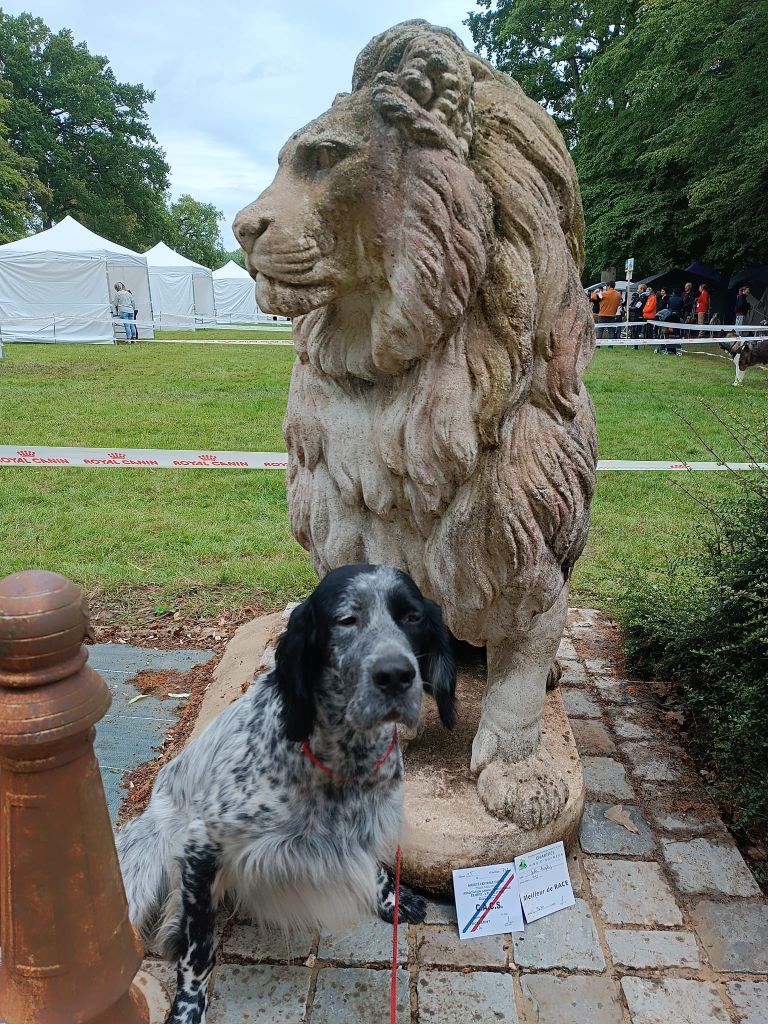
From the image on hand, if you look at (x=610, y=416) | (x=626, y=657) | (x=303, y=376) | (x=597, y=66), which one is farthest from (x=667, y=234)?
(x=303, y=376)

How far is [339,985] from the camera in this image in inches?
80.2

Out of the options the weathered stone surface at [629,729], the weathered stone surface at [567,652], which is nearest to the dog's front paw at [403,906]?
the weathered stone surface at [629,729]

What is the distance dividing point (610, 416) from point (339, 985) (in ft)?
28.6

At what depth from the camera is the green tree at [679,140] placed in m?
15.8

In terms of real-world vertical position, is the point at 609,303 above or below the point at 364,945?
above

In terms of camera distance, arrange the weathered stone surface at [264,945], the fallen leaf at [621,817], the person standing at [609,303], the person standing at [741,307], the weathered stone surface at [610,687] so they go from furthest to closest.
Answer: the person standing at [741,307]
the person standing at [609,303]
the weathered stone surface at [610,687]
the fallen leaf at [621,817]
the weathered stone surface at [264,945]

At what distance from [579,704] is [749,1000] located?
5.14 ft

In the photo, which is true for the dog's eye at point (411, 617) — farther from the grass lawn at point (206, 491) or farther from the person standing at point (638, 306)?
the person standing at point (638, 306)

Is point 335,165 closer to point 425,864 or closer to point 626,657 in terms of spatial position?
point 425,864

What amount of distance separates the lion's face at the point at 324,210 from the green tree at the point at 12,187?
25.9 meters

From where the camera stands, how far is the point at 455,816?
231 centimetres

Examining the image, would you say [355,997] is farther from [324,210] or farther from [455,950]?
[324,210]

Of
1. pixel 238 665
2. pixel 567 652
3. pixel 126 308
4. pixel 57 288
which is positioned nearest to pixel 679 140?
pixel 126 308

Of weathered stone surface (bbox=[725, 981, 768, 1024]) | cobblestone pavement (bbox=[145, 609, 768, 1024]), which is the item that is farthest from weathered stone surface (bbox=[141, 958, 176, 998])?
weathered stone surface (bbox=[725, 981, 768, 1024])
